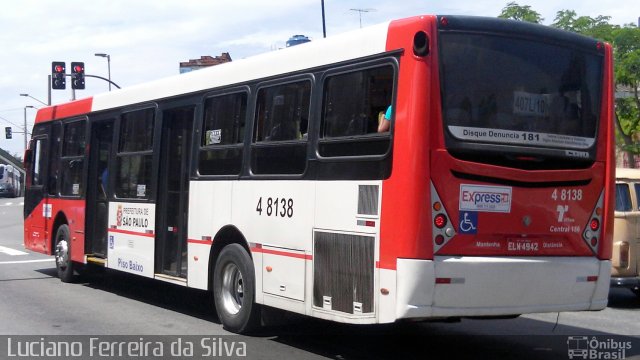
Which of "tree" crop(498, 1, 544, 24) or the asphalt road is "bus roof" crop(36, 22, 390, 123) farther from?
"tree" crop(498, 1, 544, 24)

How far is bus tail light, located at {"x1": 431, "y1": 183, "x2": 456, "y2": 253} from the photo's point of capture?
691 cm

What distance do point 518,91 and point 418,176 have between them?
134cm

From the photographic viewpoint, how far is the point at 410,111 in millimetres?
6965

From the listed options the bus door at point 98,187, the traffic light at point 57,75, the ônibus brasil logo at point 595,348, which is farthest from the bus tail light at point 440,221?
the traffic light at point 57,75

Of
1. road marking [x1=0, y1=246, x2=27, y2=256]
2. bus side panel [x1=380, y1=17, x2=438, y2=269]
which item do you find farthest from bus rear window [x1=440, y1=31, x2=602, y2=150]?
road marking [x1=0, y1=246, x2=27, y2=256]

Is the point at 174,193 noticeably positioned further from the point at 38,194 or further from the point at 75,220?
the point at 38,194

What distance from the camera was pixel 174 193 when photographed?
11.0 meters

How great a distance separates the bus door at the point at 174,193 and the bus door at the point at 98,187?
201cm

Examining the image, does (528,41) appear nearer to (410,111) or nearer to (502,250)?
(410,111)

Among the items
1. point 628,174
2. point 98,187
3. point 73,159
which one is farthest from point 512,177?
point 73,159

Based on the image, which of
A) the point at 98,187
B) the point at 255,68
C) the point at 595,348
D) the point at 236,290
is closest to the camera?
the point at 595,348

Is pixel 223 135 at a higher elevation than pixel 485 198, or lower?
higher

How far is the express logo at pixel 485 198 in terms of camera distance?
23.2 ft

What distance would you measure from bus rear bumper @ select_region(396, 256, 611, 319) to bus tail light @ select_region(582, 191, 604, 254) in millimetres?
154
